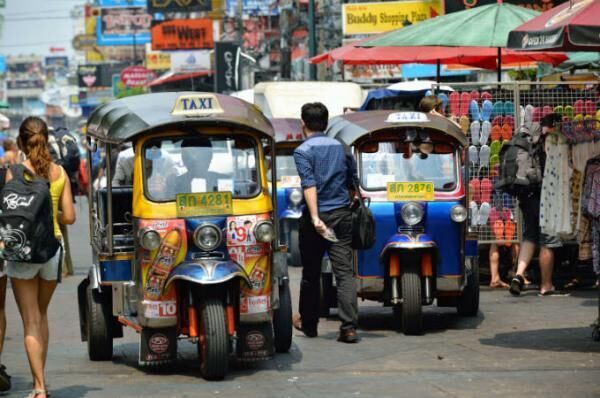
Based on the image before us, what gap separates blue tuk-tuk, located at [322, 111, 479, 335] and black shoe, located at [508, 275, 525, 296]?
81.1 inches

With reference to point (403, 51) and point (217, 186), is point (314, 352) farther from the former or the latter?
point (403, 51)

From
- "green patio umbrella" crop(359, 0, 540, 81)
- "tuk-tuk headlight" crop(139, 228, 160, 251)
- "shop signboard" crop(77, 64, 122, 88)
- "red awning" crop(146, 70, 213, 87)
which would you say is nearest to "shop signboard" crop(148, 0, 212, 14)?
"red awning" crop(146, 70, 213, 87)

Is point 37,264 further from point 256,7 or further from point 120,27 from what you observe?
point 120,27

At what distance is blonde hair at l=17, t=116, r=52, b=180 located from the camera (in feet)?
28.1

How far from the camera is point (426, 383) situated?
8.90m

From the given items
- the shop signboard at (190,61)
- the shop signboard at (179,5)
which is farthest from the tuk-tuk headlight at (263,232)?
the shop signboard at (190,61)

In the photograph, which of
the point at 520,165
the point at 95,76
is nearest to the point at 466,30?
the point at 520,165

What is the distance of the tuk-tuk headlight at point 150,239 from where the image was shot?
9.27 m

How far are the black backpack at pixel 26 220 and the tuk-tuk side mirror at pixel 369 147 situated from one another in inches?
163

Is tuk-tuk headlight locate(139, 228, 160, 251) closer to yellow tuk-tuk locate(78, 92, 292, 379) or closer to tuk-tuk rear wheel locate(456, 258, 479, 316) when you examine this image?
yellow tuk-tuk locate(78, 92, 292, 379)

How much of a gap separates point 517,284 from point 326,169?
13.0ft

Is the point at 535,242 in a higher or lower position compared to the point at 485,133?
lower

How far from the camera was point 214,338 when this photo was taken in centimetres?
894

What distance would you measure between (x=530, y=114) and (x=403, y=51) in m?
3.73
